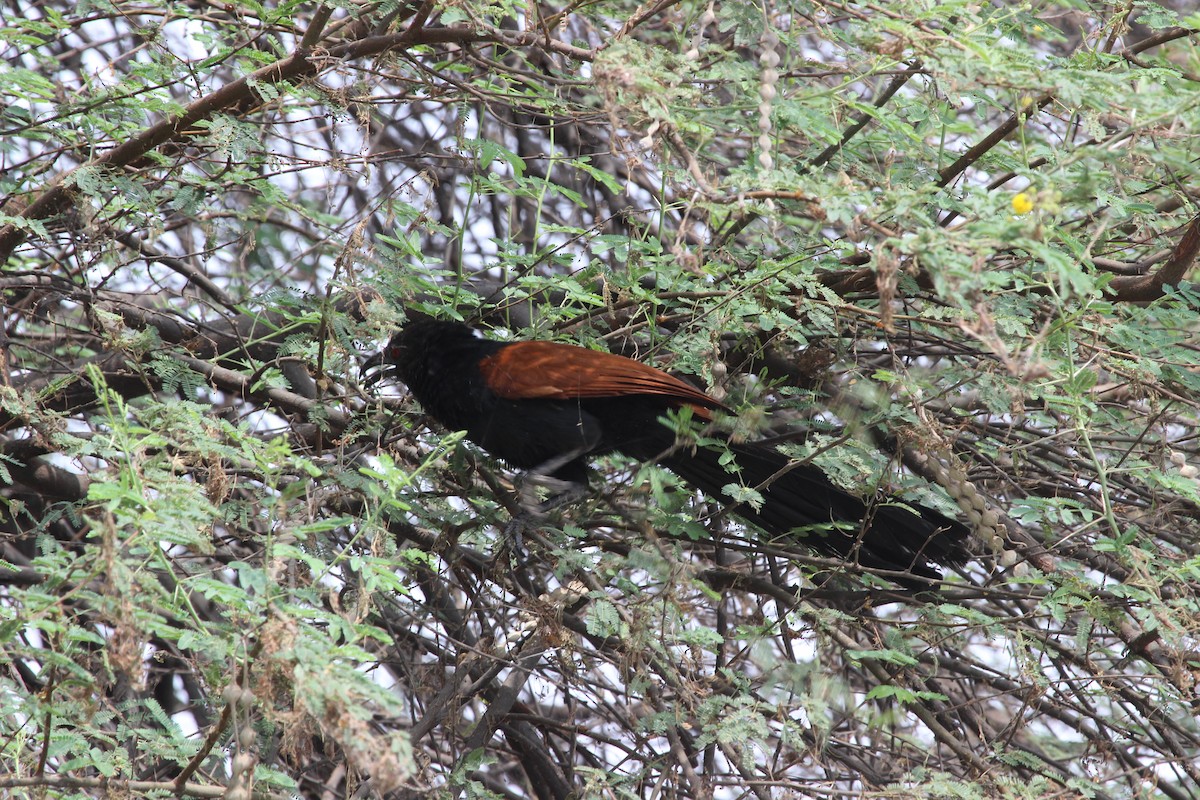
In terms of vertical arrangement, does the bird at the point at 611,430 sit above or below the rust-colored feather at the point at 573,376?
below

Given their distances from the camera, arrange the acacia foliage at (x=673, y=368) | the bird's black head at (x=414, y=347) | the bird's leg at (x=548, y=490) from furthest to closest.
→ the bird's black head at (x=414, y=347) → the bird's leg at (x=548, y=490) → the acacia foliage at (x=673, y=368)

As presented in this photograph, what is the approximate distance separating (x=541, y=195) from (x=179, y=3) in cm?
168

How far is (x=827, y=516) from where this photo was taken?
321 centimetres

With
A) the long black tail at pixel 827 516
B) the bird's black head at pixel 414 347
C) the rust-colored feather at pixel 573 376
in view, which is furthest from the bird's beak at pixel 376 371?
the long black tail at pixel 827 516

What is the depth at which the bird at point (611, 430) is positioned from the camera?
3.10 meters

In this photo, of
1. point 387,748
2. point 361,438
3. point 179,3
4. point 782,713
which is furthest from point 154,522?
point 179,3

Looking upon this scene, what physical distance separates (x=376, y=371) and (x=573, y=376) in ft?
2.38

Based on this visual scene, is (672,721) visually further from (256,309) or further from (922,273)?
(256,309)

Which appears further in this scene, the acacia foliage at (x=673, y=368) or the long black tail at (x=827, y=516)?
the long black tail at (x=827, y=516)

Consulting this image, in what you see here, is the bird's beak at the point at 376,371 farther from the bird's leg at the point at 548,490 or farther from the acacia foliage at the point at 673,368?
the bird's leg at the point at 548,490

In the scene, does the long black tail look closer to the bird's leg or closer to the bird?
the bird

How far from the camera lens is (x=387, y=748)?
164 cm

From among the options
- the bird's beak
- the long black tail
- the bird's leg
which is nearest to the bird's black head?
the bird's beak

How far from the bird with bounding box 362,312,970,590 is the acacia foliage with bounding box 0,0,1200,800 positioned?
10 cm
